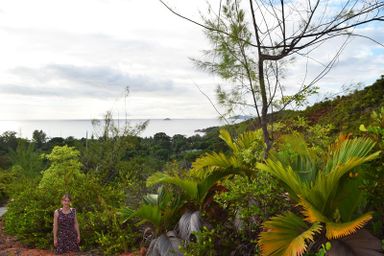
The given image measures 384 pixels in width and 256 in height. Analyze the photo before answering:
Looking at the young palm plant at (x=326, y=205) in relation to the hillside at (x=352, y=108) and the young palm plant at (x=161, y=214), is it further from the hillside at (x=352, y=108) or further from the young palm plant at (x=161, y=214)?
the hillside at (x=352, y=108)

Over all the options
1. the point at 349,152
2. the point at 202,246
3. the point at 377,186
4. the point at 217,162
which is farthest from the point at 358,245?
the point at 217,162

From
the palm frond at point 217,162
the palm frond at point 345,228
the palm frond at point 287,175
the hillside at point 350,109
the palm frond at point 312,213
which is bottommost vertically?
the palm frond at point 345,228

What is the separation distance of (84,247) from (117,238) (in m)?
0.72

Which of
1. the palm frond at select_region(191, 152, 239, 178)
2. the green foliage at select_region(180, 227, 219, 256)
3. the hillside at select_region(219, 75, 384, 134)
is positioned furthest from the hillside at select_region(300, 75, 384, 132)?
the green foliage at select_region(180, 227, 219, 256)

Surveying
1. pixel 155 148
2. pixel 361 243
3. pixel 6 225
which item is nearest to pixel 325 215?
pixel 361 243

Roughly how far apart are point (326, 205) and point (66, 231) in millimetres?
4708

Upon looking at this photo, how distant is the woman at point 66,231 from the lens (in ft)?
26.0

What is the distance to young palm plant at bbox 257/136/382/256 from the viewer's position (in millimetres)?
4309

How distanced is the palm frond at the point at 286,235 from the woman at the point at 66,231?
4.33 metres

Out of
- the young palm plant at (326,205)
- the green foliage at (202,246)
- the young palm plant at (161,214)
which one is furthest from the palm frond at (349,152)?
the young palm plant at (161,214)

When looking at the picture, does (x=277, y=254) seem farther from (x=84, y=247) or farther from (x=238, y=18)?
(x=84, y=247)

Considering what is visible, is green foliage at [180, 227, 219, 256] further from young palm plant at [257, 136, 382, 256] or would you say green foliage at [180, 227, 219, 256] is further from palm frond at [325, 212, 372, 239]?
palm frond at [325, 212, 372, 239]

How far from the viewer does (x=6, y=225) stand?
9.78 metres

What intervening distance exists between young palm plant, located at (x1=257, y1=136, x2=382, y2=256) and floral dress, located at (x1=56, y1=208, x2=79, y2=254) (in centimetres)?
424
